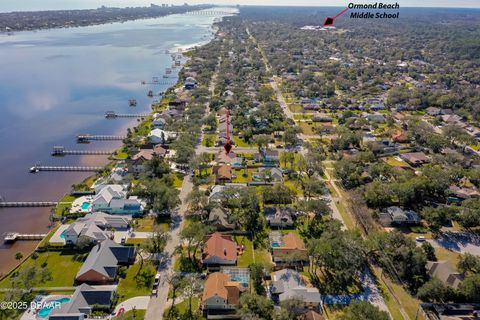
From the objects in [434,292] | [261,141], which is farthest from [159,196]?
[434,292]

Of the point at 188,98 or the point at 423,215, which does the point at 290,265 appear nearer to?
the point at 423,215

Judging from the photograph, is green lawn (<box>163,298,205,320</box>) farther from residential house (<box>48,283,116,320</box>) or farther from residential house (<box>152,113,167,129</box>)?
residential house (<box>152,113,167,129</box>)

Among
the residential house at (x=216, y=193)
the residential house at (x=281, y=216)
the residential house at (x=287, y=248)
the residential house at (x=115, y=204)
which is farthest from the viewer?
the residential house at (x=216, y=193)

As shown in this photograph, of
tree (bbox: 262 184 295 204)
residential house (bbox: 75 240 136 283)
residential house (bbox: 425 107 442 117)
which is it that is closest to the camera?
residential house (bbox: 75 240 136 283)

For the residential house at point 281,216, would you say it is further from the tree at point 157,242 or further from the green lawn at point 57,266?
the green lawn at point 57,266

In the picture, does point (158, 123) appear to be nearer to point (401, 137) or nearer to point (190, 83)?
point (190, 83)

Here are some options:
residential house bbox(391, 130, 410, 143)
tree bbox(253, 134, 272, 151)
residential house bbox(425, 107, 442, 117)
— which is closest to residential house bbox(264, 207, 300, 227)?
tree bbox(253, 134, 272, 151)

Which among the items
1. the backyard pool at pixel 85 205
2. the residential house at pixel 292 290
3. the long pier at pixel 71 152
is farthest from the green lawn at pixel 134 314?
the long pier at pixel 71 152

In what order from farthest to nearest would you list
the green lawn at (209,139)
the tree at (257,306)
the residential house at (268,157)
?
the green lawn at (209,139) < the residential house at (268,157) < the tree at (257,306)
